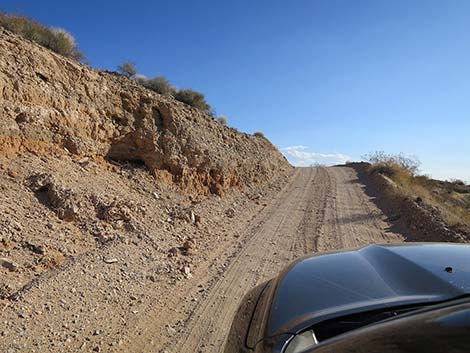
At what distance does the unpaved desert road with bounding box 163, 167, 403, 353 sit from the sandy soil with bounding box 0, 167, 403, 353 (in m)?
0.02

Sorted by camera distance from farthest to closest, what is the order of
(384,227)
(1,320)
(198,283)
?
(384,227)
(198,283)
(1,320)

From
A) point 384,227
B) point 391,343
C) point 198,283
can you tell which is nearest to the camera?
point 391,343

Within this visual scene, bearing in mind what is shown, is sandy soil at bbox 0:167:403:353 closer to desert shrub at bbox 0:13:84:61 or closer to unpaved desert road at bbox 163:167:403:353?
unpaved desert road at bbox 163:167:403:353

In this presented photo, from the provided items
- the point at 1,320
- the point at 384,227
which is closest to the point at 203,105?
the point at 384,227

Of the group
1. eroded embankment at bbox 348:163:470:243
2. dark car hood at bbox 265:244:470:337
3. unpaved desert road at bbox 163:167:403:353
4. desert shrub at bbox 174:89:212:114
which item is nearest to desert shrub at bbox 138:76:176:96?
desert shrub at bbox 174:89:212:114

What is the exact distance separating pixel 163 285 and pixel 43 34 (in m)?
9.34

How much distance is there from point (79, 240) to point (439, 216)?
29.8 ft

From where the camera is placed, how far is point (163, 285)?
5.69m

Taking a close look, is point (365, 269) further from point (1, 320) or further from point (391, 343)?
point (1, 320)

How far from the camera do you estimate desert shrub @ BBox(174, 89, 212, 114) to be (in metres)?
18.4

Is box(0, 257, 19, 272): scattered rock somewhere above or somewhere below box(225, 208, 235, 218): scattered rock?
below

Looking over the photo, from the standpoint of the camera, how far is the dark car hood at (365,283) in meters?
1.97

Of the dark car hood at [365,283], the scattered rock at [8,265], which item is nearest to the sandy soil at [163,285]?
the scattered rock at [8,265]

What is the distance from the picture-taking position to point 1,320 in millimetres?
3895
